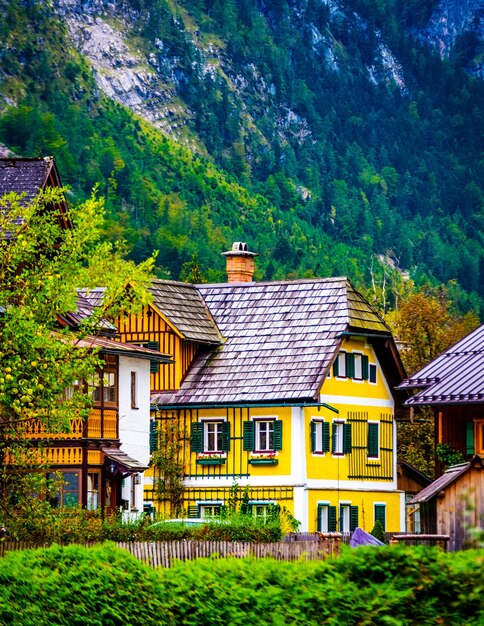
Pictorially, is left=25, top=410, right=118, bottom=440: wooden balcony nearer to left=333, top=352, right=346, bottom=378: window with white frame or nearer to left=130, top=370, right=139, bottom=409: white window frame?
left=130, top=370, right=139, bottom=409: white window frame

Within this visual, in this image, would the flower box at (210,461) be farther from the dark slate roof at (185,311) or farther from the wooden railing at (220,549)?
the wooden railing at (220,549)

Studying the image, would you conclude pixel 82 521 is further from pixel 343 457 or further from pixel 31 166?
pixel 343 457

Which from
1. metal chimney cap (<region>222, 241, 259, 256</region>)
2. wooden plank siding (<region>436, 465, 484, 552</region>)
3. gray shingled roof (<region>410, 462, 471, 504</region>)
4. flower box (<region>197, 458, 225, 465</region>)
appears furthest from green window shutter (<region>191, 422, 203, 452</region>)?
wooden plank siding (<region>436, 465, 484, 552</region>)

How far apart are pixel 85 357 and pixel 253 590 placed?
1652 cm

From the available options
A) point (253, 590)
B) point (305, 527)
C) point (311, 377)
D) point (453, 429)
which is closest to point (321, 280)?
point (311, 377)

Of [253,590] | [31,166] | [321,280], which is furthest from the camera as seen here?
[321,280]

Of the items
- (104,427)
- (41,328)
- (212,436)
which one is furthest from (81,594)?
(212,436)

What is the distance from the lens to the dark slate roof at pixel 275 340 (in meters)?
65.0

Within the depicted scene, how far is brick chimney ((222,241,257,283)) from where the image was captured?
76.1 meters

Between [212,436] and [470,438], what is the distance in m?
14.4

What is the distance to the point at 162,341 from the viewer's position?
67812 mm

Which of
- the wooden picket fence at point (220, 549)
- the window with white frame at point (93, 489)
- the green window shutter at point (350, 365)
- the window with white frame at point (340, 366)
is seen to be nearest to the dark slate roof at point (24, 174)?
the window with white frame at point (93, 489)

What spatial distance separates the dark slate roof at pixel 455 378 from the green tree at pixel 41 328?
15778 millimetres

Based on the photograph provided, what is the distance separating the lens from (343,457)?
6588cm
